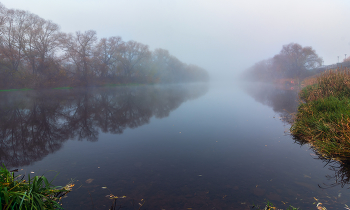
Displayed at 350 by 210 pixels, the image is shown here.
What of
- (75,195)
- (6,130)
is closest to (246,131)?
(75,195)

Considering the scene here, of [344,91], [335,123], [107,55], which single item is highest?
[107,55]

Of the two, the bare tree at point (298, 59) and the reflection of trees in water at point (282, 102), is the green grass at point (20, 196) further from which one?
the bare tree at point (298, 59)

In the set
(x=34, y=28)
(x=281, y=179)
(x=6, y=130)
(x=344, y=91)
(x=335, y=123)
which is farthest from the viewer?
(x=34, y=28)

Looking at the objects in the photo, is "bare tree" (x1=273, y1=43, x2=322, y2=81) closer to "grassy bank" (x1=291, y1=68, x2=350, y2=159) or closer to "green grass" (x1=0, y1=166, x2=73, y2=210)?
"grassy bank" (x1=291, y1=68, x2=350, y2=159)

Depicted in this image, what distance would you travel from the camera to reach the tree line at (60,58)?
32969 mm

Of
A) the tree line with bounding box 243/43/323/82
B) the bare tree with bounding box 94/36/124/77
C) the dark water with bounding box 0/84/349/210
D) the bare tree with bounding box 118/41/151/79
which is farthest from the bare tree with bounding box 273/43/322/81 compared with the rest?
the dark water with bounding box 0/84/349/210

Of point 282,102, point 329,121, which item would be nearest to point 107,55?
point 282,102

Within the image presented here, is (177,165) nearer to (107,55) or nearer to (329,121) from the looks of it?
(329,121)

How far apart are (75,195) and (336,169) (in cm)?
597

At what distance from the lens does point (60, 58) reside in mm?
40156

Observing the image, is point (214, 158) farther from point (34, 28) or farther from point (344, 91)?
point (34, 28)

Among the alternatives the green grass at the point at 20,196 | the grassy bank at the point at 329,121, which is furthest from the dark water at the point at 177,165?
the green grass at the point at 20,196

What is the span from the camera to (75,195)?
350 centimetres

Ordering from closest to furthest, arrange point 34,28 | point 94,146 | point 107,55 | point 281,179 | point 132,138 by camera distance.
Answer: point 281,179
point 94,146
point 132,138
point 34,28
point 107,55
